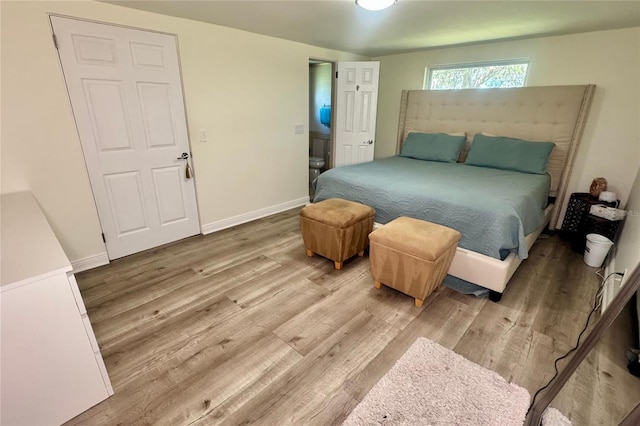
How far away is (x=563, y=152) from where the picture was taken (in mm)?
3297

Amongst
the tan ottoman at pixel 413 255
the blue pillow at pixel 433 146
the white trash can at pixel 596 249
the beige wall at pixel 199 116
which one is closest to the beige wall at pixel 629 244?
the white trash can at pixel 596 249

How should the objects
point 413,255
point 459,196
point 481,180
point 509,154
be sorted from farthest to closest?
point 509,154 → point 481,180 → point 459,196 → point 413,255

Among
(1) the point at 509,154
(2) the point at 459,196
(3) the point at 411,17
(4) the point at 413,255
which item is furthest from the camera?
(1) the point at 509,154

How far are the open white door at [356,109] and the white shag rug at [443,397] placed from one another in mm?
3183

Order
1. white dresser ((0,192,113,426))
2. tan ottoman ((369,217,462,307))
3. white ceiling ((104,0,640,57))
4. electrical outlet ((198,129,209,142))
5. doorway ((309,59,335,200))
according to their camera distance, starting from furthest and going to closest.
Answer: doorway ((309,59,335,200)) < electrical outlet ((198,129,209,142)) < white ceiling ((104,0,640,57)) < tan ottoman ((369,217,462,307)) < white dresser ((0,192,113,426))

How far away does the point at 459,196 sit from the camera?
246 centimetres

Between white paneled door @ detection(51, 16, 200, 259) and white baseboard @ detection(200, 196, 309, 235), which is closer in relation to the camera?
white paneled door @ detection(51, 16, 200, 259)

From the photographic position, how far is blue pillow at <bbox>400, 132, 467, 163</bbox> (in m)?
3.74

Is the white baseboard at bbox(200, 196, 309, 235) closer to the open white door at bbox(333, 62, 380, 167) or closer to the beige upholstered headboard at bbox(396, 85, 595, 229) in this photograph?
the open white door at bbox(333, 62, 380, 167)

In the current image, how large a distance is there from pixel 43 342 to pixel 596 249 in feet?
12.9

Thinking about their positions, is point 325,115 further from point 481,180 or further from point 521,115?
point 481,180

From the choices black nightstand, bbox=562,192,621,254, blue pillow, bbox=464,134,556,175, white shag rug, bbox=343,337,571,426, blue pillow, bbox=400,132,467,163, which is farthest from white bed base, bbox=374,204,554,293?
blue pillow, bbox=400,132,467,163

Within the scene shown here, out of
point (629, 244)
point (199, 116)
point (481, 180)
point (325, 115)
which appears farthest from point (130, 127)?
point (629, 244)

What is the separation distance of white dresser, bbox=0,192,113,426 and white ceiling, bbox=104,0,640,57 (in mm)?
2122
